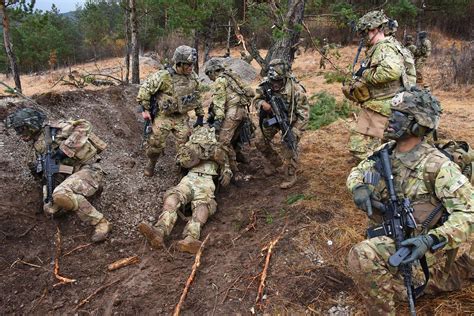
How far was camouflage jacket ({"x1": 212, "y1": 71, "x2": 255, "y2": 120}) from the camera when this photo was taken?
6.25m

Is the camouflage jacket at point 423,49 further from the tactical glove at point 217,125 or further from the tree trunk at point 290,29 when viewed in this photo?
the tactical glove at point 217,125

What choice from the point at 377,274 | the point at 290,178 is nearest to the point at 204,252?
the point at 377,274

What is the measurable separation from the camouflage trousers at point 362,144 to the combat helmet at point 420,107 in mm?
2132

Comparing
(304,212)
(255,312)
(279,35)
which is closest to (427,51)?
(279,35)

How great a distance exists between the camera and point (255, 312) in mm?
3430

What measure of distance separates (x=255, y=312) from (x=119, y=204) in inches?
113

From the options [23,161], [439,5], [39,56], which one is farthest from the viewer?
[39,56]

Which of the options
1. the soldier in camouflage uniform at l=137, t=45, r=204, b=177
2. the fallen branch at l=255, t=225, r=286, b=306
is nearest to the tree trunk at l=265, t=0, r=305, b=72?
the soldier in camouflage uniform at l=137, t=45, r=204, b=177

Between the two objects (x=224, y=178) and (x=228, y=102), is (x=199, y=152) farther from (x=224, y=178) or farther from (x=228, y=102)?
(x=228, y=102)

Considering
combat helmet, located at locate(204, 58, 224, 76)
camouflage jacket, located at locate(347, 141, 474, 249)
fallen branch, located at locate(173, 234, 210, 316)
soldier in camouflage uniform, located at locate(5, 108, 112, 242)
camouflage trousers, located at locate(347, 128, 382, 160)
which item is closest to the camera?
camouflage jacket, located at locate(347, 141, 474, 249)

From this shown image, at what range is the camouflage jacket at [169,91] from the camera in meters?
6.21

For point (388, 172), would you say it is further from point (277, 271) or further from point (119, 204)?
point (119, 204)

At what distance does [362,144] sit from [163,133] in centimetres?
302

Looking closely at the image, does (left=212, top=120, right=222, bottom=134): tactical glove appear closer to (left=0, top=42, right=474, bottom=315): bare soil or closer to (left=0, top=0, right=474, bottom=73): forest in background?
(left=0, top=42, right=474, bottom=315): bare soil
